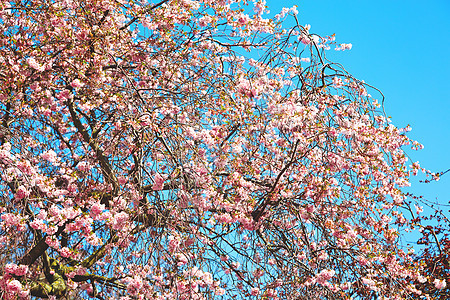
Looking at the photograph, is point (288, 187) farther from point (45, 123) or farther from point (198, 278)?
point (45, 123)

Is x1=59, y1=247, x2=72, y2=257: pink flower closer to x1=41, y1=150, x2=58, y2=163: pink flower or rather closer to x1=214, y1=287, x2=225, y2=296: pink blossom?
x1=41, y1=150, x2=58, y2=163: pink flower

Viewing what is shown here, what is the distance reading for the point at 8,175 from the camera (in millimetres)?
3920

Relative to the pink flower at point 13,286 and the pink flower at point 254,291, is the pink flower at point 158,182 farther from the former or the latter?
the pink flower at point 254,291

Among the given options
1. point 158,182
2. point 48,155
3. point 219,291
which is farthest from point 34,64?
point 219,291

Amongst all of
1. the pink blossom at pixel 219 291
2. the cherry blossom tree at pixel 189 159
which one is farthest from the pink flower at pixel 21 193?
the pink blossom at pixel 219 291

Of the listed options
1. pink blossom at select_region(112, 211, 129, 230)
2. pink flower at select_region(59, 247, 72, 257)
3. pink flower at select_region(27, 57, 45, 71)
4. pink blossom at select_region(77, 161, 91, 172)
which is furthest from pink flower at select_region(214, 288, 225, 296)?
pink flower at select_region(27, 57, 45, 71)

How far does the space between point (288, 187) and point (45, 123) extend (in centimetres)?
294

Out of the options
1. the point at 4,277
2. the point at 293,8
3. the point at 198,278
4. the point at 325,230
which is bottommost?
the point at 4,277

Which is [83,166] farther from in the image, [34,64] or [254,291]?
[254,291]

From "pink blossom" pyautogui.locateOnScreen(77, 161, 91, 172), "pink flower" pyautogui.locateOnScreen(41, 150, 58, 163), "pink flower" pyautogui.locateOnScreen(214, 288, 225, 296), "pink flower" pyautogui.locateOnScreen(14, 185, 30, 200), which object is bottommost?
"pink flower" pyautogui.locateOnScreen(214, 288, 225, 296)

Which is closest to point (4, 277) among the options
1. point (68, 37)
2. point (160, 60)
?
point (68, 37)

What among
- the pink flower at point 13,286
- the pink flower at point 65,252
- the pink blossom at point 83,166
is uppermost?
the pink blossom at point 83,166

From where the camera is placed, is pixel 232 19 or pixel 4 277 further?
pixel 232 19

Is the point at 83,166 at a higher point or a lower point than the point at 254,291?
higher
